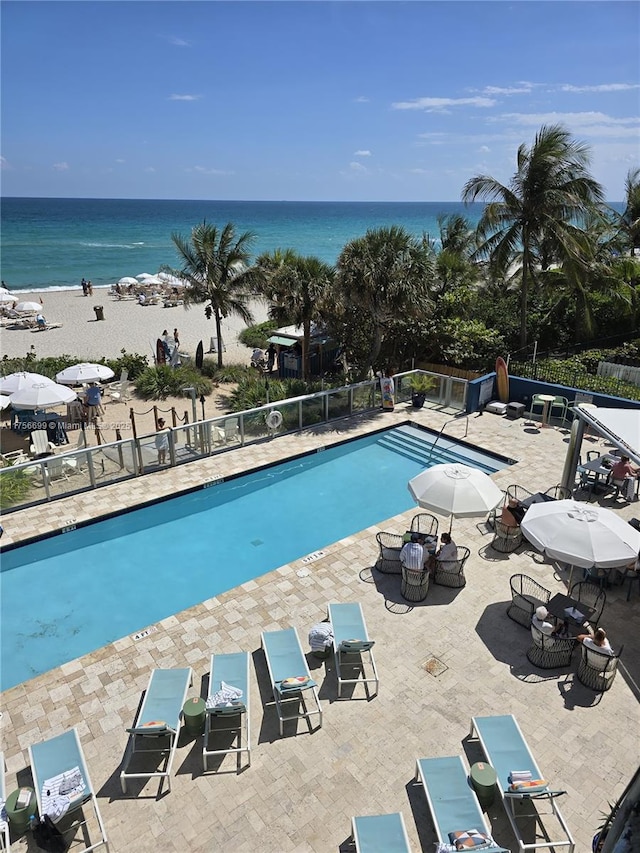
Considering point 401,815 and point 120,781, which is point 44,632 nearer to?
point 120,781

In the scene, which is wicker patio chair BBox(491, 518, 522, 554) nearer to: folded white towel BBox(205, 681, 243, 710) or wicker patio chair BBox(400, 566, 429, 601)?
wicker patio chair BBox(400, 566, 429, 601)

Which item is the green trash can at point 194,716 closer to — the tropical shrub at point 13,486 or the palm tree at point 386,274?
the tropical shrub at point 13,486

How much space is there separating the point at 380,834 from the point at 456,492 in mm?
5588

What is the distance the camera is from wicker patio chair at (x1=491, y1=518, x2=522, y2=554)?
11508mm

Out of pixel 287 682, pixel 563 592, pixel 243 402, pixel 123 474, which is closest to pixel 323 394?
pixel 243 402

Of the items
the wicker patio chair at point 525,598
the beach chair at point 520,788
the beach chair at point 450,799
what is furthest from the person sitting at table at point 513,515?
the beach chair at point 450,799

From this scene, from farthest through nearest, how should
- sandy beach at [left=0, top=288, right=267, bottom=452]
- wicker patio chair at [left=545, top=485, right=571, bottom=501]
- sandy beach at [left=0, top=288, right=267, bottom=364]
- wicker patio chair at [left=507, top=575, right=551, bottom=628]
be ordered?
sandy beach at [left=0, top=288, right=267, bottom=364] → sandy beach at [left=0, top=288, right=267, bottom=452] → wicker patio chair at [left=545, top=485, right=571, bottom=501] → wicker patio chair at [left=507, top=575, right=551, bottom=628]

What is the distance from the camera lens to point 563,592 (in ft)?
33.9

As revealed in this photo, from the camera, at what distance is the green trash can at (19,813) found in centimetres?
634

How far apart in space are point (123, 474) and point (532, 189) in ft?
57.0

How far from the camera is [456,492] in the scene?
10305 millimetres

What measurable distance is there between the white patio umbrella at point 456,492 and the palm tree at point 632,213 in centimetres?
2471

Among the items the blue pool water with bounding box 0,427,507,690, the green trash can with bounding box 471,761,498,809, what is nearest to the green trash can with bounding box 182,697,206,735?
the blue pool water with bounding box 0,427,507,690

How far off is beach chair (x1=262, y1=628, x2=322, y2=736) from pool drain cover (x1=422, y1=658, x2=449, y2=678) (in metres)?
1.79
